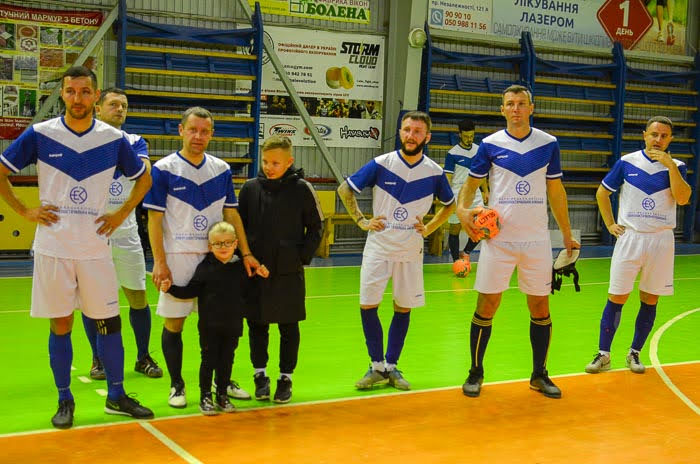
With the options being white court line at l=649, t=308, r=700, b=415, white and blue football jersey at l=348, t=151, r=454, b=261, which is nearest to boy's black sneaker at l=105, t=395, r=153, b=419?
white and blue football jersey at l=348, t=151, r=454, b=261

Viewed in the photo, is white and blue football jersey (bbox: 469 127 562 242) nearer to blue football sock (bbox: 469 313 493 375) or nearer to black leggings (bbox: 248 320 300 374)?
blue football sock (bbox: 469 313 493 375)

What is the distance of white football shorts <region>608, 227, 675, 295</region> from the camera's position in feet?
22.6

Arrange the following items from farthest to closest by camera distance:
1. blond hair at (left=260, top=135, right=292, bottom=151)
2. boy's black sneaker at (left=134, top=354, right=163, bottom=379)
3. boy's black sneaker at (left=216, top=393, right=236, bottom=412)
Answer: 1. boy's black sneaker at (left=134, top=354, right=163, bottom=379)
2. blond hair at (left=260, top=135, right=292, bottom=151)
3. boy's black sneaker at (left=216, top=393, right=236, bottom=412)

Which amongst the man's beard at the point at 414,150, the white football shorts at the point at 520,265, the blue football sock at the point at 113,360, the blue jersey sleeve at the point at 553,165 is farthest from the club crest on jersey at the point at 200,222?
the blue jersey sleeve at the point at 553,165

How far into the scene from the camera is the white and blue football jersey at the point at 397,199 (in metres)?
6.25

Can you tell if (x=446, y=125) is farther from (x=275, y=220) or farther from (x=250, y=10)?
(x=275, y=220)

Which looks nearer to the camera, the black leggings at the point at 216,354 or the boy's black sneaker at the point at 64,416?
the boy's black sneaker at the point at 64,416

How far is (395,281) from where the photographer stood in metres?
6.32

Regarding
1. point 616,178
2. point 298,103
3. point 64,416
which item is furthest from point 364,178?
point 298,103

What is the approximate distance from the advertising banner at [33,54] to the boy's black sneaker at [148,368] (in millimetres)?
7421

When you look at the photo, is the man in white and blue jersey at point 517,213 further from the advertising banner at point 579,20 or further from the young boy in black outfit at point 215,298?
the advertising banner at point 579,20

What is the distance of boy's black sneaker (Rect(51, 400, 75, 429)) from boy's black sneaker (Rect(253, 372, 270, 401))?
122 centimetres

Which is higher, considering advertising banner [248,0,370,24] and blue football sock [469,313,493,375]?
advertising banner [248,0,370,24]

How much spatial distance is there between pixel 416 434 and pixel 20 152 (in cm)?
284
